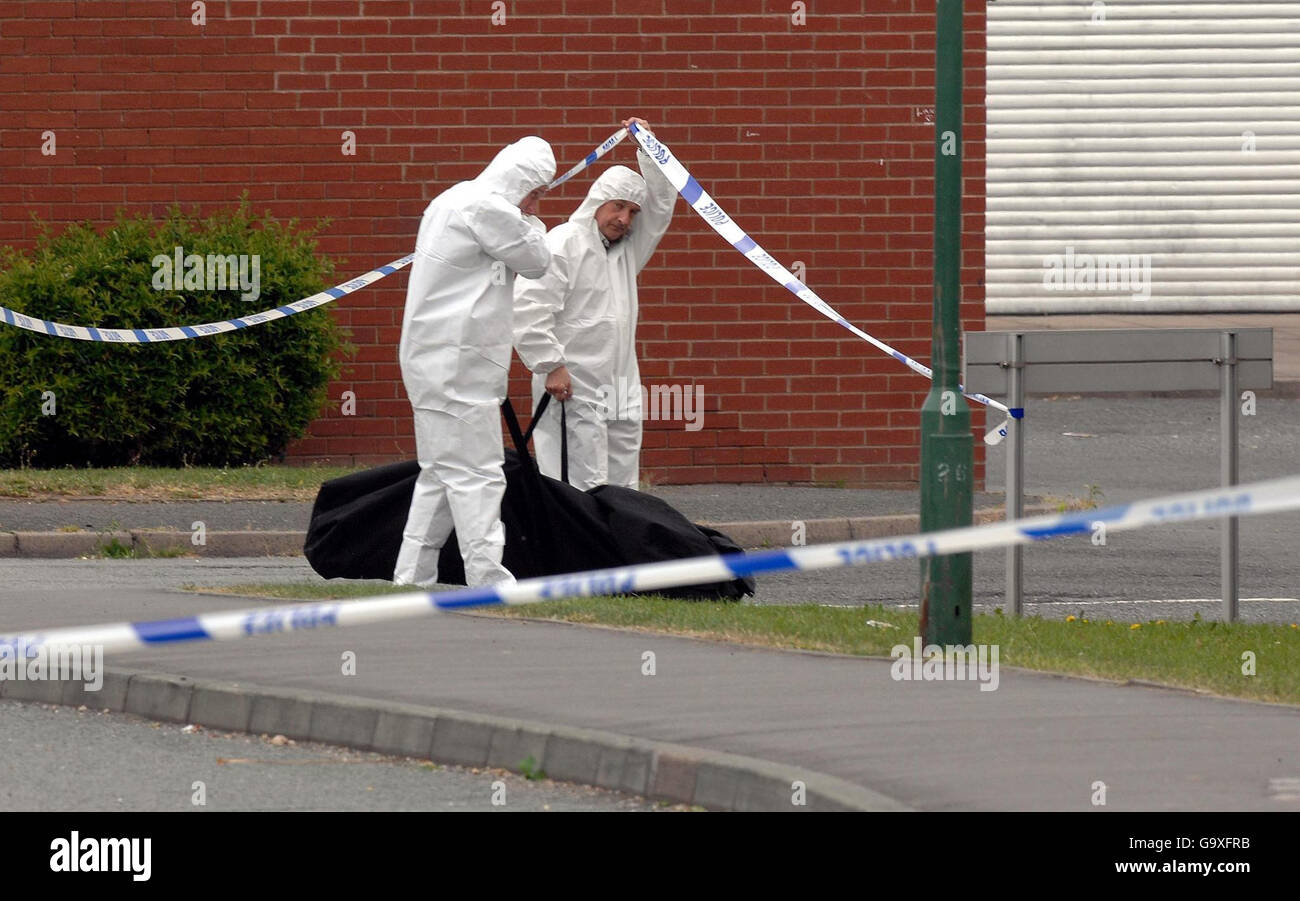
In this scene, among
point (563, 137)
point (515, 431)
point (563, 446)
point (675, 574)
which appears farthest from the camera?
point (563, 137)

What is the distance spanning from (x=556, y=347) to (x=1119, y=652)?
11.0ft

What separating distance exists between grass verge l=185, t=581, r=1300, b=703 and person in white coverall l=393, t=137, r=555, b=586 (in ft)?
1.44

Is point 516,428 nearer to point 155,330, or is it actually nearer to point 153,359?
point 155,330

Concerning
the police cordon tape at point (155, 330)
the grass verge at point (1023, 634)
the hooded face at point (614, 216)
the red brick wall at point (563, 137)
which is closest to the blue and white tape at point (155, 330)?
the police cordon tape at point (155, 330)

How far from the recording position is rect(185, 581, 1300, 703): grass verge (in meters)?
7.90

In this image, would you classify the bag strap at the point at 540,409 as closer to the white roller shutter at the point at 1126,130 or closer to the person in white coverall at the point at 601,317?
the person in white coverall at the point at 601,317

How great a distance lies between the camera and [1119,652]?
835 centimetres

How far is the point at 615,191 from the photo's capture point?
11039mm

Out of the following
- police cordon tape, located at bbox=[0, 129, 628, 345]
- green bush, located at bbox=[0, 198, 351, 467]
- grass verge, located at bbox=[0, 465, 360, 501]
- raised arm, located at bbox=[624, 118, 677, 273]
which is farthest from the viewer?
green bush, located at bbox=[0, 198, 351, 467]

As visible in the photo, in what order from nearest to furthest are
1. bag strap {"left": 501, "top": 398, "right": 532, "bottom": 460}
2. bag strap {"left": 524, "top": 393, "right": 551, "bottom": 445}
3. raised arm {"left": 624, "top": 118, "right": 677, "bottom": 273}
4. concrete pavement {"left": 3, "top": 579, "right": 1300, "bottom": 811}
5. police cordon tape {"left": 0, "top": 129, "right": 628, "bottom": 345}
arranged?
concrete pavement {"left": 3, "top": 579, "right": 1300, "bottom": 811}, bag strap {"left": 501, "top": 398, "right": 532, "bottom": 460}, bag strap {"left": 524, "top": 393, "right": 551, "bottom": 445}, raised arm {"left": 624, "top": 118, "right": 677, "bottom": 273}, police cordon tape {"left": 0, "top": 129, "right": 628, "bottom": 345}

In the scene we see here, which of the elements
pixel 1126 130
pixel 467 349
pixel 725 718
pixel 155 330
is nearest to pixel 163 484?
pixel 155 330

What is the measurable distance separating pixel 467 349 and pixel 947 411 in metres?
2.48

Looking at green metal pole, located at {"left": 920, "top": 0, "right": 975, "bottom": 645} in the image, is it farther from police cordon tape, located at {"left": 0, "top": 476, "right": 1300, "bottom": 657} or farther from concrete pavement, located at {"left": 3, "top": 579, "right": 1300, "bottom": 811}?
police cordon tape, located at {"left": 0, "top": 476, "right": 1300, "bottom": 657}

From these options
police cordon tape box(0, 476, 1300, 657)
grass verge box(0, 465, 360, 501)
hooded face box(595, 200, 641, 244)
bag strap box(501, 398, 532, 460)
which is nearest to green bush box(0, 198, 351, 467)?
grass verge box(0, 465, 360, 501)
